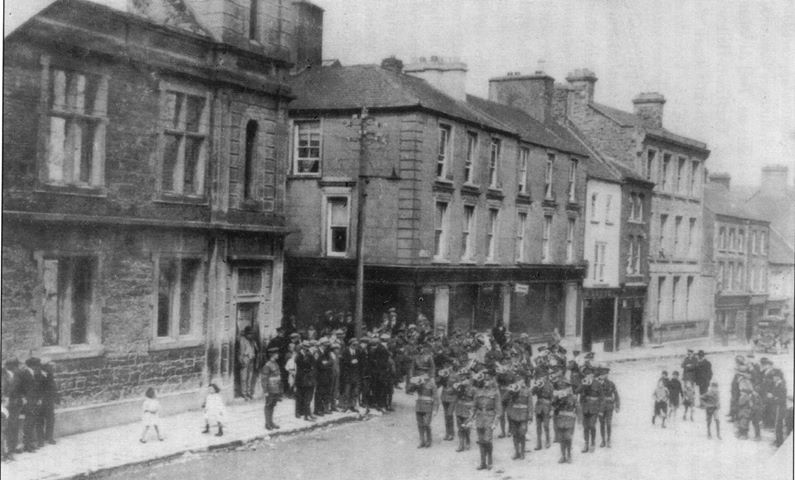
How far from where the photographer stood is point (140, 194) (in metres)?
15.3

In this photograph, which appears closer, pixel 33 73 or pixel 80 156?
pixel 33 73

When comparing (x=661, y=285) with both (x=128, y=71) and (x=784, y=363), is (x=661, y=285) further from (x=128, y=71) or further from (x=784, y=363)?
(x=128, y=71)

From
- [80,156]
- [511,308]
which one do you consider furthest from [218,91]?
[511,308]

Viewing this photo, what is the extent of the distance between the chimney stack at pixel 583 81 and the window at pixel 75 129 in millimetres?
25356

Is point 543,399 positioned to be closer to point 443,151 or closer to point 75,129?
point 75,129

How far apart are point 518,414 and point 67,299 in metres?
7.76

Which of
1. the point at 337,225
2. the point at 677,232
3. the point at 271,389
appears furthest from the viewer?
the point at 677,232

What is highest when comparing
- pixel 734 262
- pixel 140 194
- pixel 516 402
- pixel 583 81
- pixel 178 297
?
pixel 583 81

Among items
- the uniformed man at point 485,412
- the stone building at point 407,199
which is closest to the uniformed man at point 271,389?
the uniformed man at point 485,412

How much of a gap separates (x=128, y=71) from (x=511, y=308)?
722 inches

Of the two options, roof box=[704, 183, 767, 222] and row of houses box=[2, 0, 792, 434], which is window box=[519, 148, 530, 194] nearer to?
row of houses box=[2, 0, 792, 434]

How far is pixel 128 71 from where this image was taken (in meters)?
14.8

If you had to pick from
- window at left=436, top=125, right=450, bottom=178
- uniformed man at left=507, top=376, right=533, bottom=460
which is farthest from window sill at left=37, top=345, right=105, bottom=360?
window at left=436, top=125, right=450, bottom=178

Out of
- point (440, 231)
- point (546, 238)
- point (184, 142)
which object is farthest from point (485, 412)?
point (546, 238)
